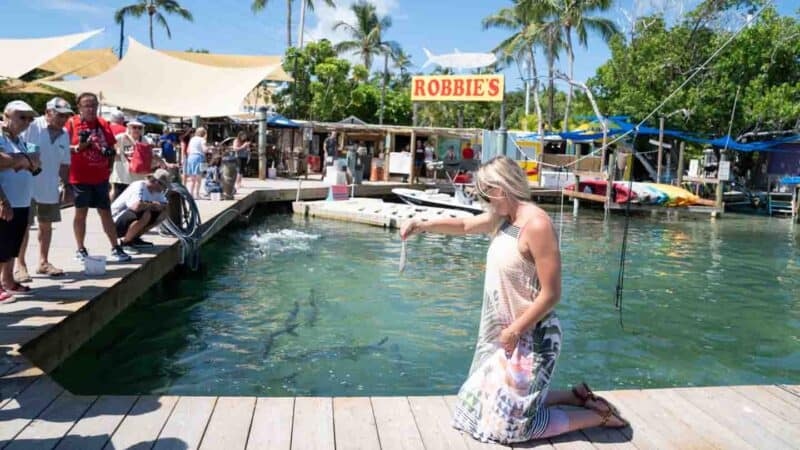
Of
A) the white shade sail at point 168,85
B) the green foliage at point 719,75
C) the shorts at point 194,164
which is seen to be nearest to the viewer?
the shorts at point 194,164

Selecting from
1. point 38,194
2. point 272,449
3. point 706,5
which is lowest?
point 272,449

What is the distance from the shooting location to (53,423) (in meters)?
3.22

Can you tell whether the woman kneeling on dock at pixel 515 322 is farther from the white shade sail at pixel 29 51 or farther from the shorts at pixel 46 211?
the white shade sail at pixel 29 51

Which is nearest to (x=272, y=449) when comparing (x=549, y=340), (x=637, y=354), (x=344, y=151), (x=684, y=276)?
(x=549, y=340)

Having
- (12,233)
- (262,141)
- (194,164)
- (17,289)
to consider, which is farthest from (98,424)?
(262,141)

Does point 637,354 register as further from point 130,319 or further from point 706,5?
point 706,5

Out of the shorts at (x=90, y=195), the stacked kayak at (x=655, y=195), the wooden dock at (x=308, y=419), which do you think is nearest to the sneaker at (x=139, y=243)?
the shorts at (x=90, y=195)

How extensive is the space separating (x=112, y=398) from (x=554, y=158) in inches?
948

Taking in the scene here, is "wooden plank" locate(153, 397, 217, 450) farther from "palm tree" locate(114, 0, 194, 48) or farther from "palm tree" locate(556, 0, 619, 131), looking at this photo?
"palm tree" locate(114, 0, 194, 48)

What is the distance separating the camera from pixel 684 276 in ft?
35.8

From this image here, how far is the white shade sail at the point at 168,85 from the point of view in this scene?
52.2 ft

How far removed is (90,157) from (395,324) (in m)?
3.47

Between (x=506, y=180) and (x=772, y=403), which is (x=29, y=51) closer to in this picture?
(x=506, y=180)

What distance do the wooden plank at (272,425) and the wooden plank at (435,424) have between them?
0.63 meters
